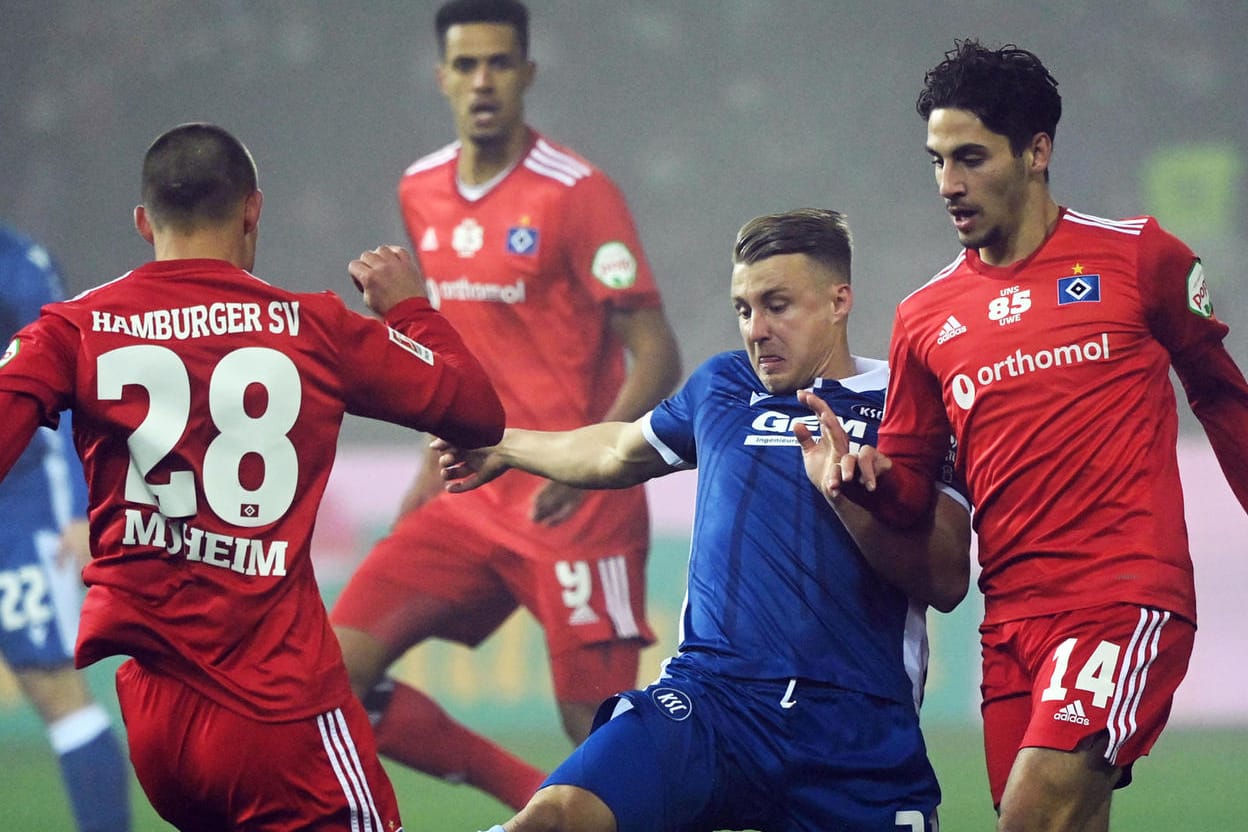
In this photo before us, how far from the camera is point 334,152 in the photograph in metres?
6.12

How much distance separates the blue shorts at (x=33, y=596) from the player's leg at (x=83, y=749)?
9cm

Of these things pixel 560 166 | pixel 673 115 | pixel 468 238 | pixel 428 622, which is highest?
pixel 673 115

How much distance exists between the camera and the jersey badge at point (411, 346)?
304cm

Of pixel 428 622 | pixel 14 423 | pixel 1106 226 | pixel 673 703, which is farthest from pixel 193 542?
pixel 428 622

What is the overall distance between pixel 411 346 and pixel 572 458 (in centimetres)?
96

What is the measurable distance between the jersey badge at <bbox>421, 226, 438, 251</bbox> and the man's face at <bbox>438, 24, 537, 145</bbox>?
1.22ft

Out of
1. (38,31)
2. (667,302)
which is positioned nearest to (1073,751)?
(667,302)

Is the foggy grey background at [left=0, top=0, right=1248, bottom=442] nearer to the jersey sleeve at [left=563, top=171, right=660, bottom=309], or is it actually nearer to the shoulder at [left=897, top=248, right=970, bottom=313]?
the jersey sleeve at [left=563, top=171, right=660, bottom=309]

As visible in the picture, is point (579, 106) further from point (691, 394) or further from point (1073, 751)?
point (1073, 751)

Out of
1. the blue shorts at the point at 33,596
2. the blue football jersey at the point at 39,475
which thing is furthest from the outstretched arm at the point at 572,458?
the blue shorts at the point at 33,596

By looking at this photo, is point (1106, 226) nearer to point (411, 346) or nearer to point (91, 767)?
point (411, 346)

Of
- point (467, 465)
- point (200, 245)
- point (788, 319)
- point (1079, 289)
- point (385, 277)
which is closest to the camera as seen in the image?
point (200, 245)

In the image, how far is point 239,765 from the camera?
2799 mm

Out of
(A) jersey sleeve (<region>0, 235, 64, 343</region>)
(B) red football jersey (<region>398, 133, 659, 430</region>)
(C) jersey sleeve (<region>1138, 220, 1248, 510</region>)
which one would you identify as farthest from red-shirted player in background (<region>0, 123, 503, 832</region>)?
(A) jersey sleeve (<region>0, 235, 64, 343</region>)
